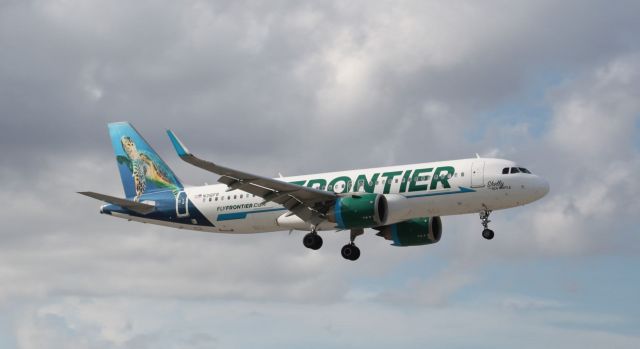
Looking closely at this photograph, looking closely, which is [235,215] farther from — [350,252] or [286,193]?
[350,252]

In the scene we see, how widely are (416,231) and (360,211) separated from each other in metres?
8.38

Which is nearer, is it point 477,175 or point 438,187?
point 477,175

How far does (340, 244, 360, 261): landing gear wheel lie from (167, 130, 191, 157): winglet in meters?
14.5

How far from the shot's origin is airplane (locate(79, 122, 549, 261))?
5644cm

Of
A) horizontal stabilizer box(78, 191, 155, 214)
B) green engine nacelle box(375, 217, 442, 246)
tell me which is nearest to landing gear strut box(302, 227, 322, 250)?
green engine nacelle box(375, 217, 442, 246)

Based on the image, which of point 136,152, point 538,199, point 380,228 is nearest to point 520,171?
point 538,199

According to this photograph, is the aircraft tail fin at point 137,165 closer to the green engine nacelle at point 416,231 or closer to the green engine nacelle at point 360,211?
the green engine nacelle at point 360,211

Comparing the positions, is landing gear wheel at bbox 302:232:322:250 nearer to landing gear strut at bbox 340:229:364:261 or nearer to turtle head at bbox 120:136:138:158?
landing gear strut at bbox 340:229:364:261

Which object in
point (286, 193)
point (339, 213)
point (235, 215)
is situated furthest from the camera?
point (235, 215)

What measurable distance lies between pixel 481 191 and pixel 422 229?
8.74 meters

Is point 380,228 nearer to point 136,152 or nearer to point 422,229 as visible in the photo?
point 422,229

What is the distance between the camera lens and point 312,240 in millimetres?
60312

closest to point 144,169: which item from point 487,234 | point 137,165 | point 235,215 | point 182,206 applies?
point 137,165

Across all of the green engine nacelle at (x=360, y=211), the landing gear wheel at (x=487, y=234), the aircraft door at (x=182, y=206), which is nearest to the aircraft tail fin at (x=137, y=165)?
the aircraft door at (x=182, y=206)
